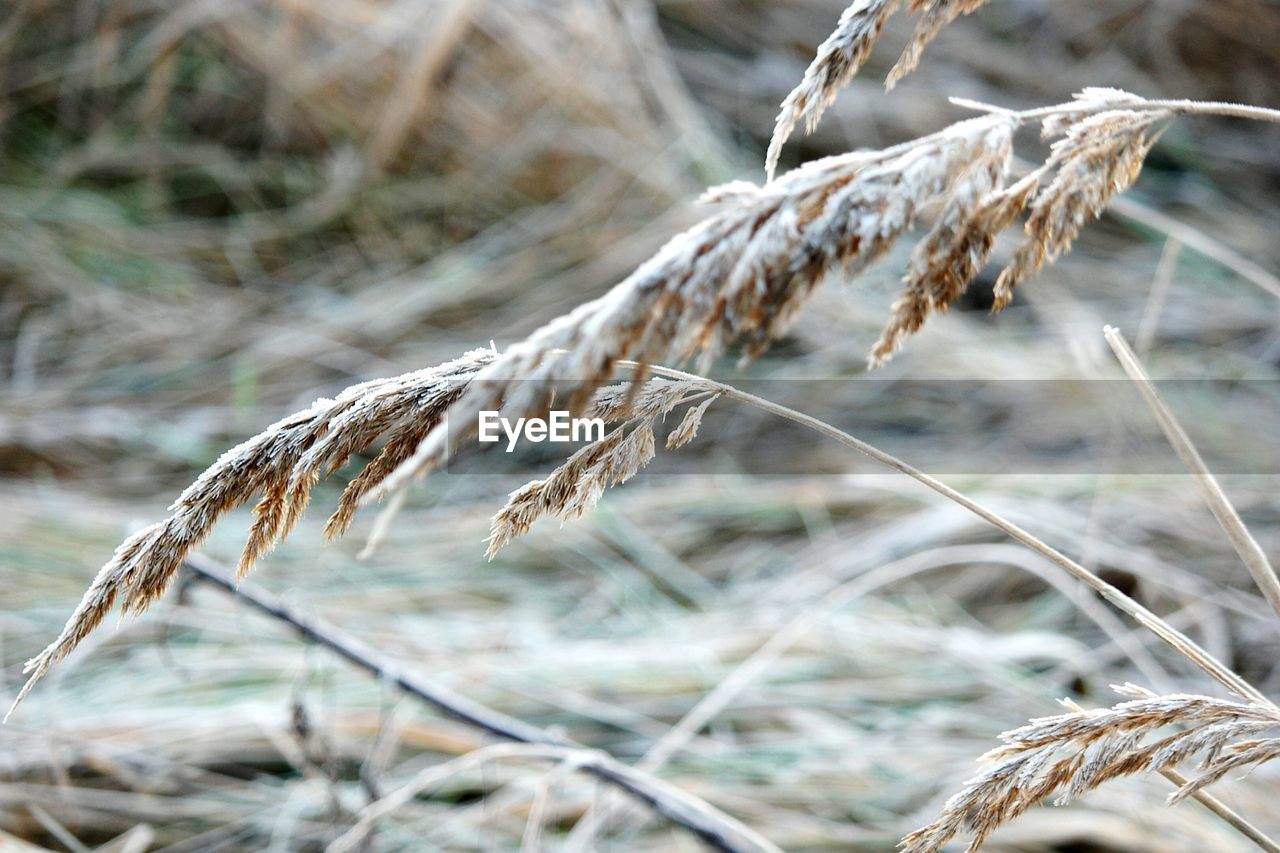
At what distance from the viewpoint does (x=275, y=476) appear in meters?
0.54

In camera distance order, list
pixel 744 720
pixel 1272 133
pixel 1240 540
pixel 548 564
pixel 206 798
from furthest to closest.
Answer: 1. pixel 1272 133
2. pixel 548 564
3. pixel 744 720
4. pixel 206 798
5. pixel 1240 540

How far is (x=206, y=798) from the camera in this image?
121 cm

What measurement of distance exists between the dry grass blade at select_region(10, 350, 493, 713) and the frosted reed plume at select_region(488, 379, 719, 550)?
7 centimetres

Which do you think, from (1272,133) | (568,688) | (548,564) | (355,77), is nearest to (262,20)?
(355,77)

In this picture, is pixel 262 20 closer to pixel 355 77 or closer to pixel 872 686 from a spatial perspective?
pixel 355 77

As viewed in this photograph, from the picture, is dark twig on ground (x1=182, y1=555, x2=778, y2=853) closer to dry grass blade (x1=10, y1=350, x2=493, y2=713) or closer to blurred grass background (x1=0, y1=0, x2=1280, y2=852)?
blurred grass background (x1=0, y1=0, x2=1280, y2=852)

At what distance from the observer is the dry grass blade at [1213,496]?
0.62m

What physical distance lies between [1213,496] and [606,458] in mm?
385

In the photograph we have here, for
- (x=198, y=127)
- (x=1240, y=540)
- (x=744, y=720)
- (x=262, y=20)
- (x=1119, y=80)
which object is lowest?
(x=744, y=720)

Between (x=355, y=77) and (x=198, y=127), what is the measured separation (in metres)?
0.45

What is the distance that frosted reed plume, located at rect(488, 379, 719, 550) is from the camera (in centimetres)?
57

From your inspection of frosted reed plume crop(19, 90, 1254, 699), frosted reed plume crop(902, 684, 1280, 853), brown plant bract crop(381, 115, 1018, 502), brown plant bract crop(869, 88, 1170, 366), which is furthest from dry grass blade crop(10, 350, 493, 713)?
frosted reed plume crop(902, 684, 1280, 853)

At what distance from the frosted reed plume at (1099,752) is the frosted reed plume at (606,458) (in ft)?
0.75

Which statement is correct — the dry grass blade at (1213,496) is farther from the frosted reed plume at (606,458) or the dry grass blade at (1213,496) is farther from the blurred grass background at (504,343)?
the blurred grass background at (504,343)
